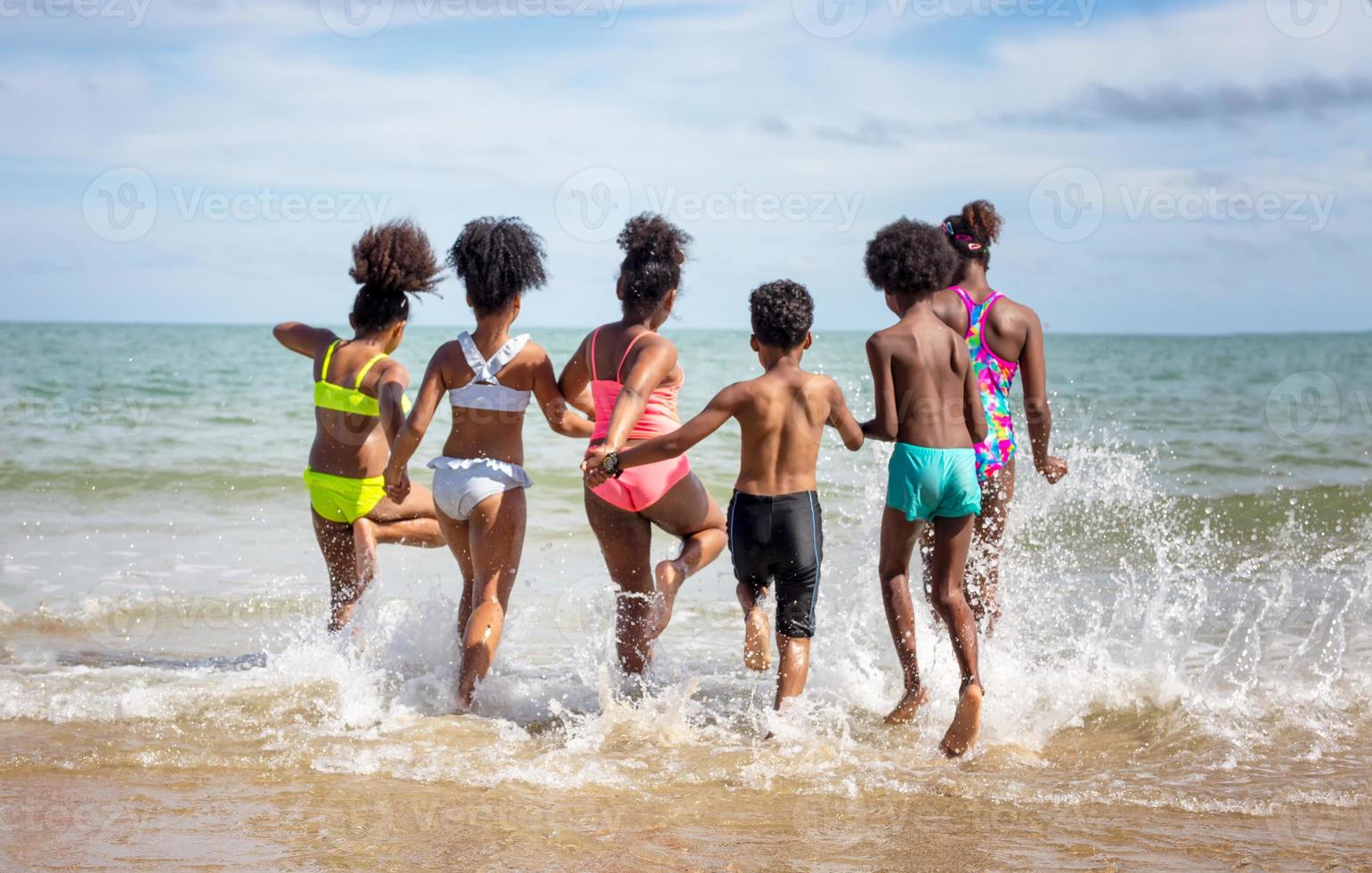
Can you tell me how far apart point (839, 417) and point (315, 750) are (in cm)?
234

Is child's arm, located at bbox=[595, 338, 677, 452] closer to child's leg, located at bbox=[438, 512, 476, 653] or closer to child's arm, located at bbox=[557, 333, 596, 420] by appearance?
child's arm, located at bbox=[557, 333, 596, 420]

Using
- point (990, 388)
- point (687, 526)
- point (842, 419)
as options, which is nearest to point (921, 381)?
point (842, 419)

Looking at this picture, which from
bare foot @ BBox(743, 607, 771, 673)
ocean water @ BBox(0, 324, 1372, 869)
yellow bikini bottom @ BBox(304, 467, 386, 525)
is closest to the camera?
ocean water @ BBox(0, 324, 1372, 869)

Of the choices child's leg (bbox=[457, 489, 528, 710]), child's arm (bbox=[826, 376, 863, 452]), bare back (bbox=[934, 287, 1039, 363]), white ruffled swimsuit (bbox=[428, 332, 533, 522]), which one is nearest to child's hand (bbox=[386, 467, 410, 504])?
white ruffled swimsuit (bbox=[428, 332, 533, 522])

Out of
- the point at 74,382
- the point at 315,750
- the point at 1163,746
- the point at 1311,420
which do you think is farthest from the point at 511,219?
the point at 74,382

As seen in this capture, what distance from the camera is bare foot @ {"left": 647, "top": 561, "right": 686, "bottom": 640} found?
15.5ft

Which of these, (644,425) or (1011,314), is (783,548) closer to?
(644,425)

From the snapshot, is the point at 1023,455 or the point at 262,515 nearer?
the point at 262,515

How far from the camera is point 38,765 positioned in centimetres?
415

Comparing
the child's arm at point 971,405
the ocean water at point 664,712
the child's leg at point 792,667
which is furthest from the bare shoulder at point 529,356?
the child's arm at point 971,405

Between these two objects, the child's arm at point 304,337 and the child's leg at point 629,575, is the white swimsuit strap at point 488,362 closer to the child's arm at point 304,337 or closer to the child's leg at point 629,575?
the child's leg at point 629,575

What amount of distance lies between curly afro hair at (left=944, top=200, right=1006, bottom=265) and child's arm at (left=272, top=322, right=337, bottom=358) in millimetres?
2868

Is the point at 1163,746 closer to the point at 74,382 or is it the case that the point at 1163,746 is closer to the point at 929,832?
the point at 929,832

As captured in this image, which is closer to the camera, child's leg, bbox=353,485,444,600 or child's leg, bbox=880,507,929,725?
child's leg, bbox=880,507,929,725
